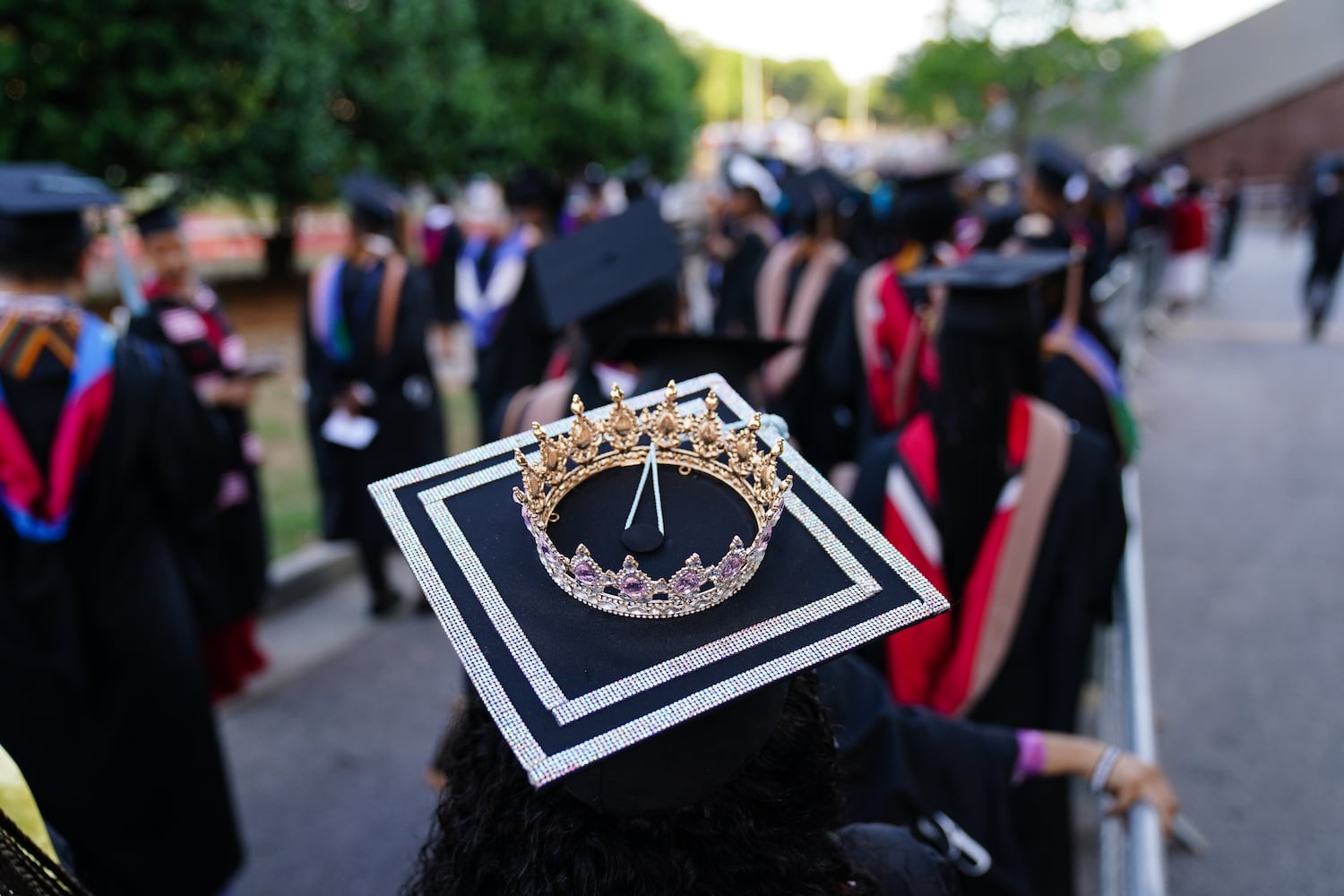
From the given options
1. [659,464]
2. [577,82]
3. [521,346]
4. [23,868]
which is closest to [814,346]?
[521,346]

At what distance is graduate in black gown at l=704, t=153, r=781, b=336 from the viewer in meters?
6.07

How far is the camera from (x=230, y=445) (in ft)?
12.2

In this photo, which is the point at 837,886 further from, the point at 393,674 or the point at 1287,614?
the point at 1287,614

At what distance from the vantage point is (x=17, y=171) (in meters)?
2.75

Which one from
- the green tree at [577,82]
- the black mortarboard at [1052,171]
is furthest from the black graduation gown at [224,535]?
the green tree at [577,82]

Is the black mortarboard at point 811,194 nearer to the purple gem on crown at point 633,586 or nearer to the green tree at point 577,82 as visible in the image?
the purple gem on crown at point 633,586

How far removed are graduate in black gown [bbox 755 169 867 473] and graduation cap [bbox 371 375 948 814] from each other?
3.59m

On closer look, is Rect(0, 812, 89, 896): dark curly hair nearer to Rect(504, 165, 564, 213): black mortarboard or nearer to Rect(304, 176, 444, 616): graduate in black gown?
Rect(304, 176, 444, 616): graduate in black gown

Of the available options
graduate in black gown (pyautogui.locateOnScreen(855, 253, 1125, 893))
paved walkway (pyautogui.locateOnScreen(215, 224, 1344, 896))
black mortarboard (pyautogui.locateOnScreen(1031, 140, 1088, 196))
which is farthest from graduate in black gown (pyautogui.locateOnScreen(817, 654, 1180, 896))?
black mortarboard (pyautogui.locateOnScreen(1031, 140, 1088, 196))

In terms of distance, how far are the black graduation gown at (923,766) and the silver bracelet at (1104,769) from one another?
0.14m

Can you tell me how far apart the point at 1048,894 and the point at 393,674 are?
3.16m

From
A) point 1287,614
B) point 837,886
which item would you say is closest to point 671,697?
point 837,886

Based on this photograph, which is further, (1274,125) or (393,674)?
(1274,125)

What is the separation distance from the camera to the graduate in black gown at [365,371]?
4.68 m
